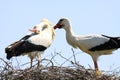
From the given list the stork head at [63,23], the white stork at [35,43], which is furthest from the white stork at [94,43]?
the white stork at [35,43]

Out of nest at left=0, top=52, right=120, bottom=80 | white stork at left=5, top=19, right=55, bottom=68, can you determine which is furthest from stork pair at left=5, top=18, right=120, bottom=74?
nest at left=0, top=52, right=120, bottom=80

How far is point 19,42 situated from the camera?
10953mm

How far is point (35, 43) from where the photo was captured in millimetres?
11141

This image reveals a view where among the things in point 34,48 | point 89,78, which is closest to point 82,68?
point 89,78

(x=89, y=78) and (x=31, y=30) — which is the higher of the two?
(x=31, y=30)

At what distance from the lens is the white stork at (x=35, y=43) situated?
35.0 ft

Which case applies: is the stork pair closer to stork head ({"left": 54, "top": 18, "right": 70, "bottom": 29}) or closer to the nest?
stork head ({"left": 54, "top": 18, "right": 70, "bottom": 29})

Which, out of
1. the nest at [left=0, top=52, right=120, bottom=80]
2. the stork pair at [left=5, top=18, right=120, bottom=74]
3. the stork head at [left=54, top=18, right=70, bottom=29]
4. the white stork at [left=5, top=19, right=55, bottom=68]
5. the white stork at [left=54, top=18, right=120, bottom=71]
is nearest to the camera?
the nest at [left=0, top=52, right=120, bottom=80]

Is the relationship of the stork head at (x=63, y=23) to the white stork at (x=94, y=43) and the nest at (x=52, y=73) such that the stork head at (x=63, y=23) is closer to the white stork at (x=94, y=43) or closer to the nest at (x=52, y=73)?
the white stork at (x=94, y=43)

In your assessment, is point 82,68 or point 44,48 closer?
point 82,68

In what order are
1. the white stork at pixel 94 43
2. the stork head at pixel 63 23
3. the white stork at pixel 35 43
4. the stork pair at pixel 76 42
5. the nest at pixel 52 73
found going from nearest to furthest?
the nest at pixel 52 73, the white stork at pixel 35 43, the stork pair at pixel 76 42, the white stork at pixel 94 43, the stork head at pixel 63 23

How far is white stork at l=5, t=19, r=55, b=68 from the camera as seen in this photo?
10668 mm

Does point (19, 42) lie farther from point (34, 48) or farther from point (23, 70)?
point (23, 70)

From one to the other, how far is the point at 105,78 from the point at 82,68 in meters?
0.42
